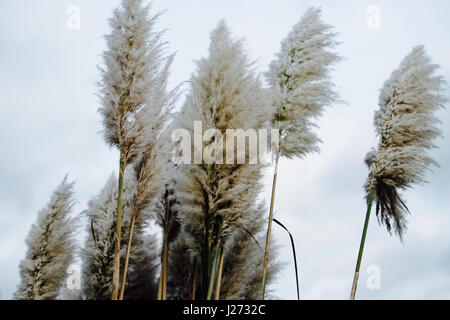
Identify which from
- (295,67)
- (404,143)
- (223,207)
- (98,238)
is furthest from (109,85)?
(404,143)

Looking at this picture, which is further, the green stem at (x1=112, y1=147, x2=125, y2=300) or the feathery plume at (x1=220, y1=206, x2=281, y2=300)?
the feathery plume at (x1=220, y1=206, x2=281, y2=300)

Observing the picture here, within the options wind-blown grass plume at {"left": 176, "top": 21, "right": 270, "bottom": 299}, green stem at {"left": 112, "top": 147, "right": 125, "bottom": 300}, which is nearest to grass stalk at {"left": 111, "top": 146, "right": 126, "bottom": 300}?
green stem at {"left": 112, "top": 147, "right": 125, "bottom": 300}

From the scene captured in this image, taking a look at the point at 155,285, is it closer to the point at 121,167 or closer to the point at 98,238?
the point at 98,238

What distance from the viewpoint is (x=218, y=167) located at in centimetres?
252

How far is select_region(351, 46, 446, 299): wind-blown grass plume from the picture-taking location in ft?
9.84

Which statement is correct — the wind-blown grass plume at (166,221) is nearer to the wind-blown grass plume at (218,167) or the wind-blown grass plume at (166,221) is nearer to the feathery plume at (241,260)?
the feathery plume at (241,260)

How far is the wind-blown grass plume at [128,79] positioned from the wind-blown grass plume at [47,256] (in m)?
1.11

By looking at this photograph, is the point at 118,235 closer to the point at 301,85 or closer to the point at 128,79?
the point at 128,79

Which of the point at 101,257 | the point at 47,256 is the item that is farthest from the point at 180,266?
the point at 47,256

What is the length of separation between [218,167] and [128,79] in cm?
68

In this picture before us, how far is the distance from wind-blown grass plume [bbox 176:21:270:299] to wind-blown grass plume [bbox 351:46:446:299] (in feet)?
2.87

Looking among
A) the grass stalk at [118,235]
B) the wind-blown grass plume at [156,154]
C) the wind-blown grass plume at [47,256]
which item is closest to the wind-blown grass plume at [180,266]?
the wind-blown grass plume at [47,256]

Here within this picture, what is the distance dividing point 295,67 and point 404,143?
0.88 meters

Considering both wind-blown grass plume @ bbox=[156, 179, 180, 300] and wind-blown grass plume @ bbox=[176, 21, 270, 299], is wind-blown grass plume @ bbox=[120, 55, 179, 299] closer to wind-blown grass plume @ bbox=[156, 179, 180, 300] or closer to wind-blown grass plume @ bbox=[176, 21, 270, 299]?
wind-blown grass plume @ bbox=[176, 21, 270, 299]
